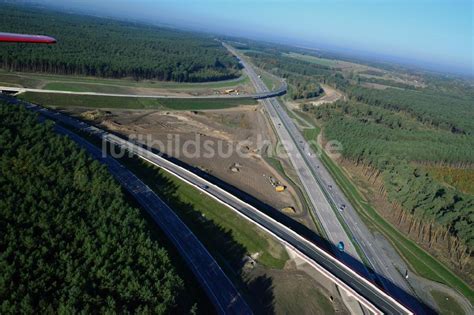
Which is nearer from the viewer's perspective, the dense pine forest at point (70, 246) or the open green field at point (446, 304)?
the dense pine forest at point (70, 246)

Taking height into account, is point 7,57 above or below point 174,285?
above

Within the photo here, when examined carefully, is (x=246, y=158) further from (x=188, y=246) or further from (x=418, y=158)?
(x=418, y=158)

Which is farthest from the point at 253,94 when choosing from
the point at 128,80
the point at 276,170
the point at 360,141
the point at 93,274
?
the point at 93,274

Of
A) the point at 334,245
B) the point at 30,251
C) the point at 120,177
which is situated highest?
the point at 30,251

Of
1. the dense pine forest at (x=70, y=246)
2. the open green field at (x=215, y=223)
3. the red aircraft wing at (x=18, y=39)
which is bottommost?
the open green field at (x=215, y=223)

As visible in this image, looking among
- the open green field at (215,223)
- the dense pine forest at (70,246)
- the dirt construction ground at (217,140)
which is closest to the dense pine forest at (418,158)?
the dirt construction ground at (217,140)

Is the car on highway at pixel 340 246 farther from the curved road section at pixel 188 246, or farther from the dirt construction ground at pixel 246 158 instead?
the curved road section at pixel 188 246

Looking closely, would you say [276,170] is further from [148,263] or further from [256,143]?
[148,263]
